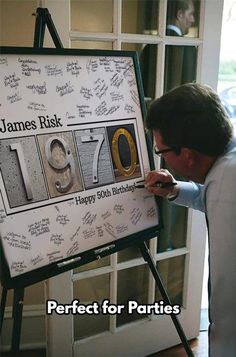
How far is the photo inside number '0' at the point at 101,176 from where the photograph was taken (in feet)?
3.78

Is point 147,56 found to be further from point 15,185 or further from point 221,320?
point 221,320

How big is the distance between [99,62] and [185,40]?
1.87 feet

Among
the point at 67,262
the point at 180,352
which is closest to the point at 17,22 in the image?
the point at 67,262

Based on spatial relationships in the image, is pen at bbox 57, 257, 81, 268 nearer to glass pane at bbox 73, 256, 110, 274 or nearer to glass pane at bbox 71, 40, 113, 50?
glass pane at bbox 73, 256, 110, 274

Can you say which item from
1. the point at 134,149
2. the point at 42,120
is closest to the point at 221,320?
the point at 134,149

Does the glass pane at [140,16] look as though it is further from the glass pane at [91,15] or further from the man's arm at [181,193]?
the man's arm at [181,193]

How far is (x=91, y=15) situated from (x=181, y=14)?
43cm

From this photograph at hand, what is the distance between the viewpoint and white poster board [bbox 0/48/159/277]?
1132 millimetres

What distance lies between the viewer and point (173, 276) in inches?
80.9

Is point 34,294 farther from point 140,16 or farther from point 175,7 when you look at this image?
point 175,7

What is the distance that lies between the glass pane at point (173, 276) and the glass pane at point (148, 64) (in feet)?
2.63

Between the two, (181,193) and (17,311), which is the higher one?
(181,193)

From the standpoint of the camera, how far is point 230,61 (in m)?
3.23

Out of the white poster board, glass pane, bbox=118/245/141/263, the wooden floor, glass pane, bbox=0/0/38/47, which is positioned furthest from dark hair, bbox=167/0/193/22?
the wooden floor
